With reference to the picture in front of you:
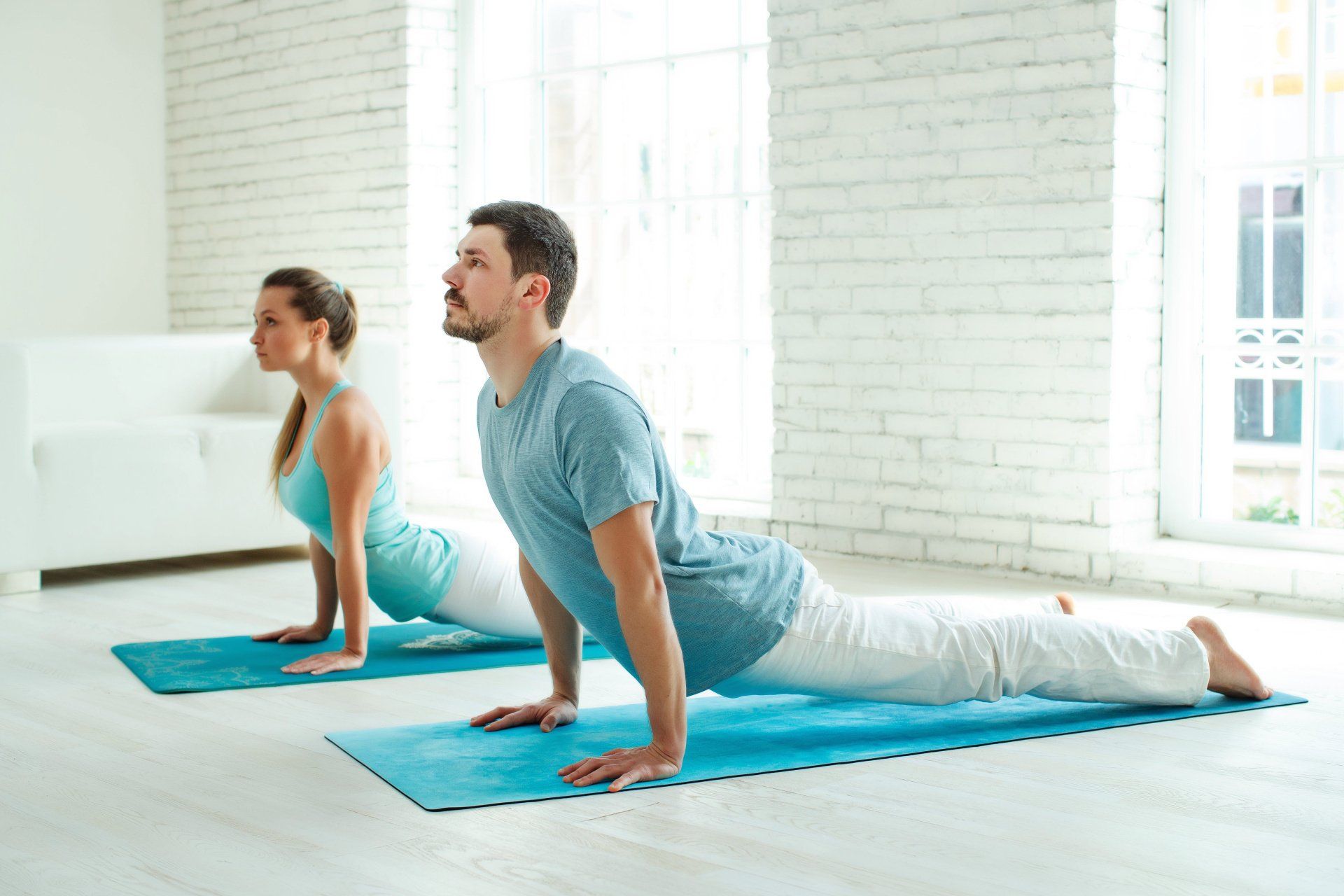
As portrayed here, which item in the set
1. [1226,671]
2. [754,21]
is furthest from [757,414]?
[1226,671]

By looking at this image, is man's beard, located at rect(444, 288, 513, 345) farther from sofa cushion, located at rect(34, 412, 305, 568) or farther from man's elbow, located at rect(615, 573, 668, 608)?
sofa cushion, located at rect(34, 412, 305, 568)

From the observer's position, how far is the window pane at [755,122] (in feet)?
18.4

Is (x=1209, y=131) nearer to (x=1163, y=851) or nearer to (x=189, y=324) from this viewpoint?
(x=1163, y=851)

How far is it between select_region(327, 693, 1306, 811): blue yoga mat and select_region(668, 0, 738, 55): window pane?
3.38m

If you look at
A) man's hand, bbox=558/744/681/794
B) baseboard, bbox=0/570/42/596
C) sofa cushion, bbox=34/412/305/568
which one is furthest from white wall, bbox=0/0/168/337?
man's hand, bbox=558/744/681/794

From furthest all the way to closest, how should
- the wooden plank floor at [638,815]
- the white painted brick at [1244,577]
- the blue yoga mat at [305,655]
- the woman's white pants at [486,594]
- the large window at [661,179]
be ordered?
the large window at [661,179], the white painted brick at [1244,577], the woman's white pants at [486,594], the blue yoga mat at [305,655], the wooden plank floor at [638,815]

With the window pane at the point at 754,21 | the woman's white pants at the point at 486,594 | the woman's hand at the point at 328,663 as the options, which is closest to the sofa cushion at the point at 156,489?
the woman's white pants at the point at 486,594

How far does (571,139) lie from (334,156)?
1229mm

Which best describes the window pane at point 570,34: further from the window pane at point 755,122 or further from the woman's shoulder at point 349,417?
the woman's shoulder at point 349,417

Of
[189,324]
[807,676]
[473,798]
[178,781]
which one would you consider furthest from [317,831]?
[189,324]

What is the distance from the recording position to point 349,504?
11.2 ft

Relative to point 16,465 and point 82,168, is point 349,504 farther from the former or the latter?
point 82,168

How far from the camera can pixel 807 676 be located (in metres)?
2.62

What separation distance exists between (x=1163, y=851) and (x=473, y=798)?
105 cm
